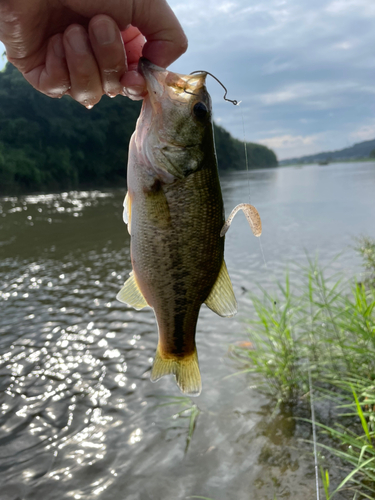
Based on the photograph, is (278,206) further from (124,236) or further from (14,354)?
(14,354)

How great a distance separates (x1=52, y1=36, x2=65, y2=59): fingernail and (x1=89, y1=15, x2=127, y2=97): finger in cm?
25

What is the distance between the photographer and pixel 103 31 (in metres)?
1.92

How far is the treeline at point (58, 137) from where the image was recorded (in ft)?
139

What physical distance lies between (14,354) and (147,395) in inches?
120

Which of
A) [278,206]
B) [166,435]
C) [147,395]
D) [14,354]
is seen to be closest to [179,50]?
[166,435]

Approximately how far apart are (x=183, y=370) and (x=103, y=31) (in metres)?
1.86

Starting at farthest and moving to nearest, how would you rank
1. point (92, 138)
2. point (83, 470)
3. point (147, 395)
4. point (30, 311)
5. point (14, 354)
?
point (92, 138) → point (30, 311) → point (14, 354) → point (147, 395) → point (83, 470)

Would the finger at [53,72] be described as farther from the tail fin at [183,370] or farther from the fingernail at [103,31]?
the tail fin at [183,370]

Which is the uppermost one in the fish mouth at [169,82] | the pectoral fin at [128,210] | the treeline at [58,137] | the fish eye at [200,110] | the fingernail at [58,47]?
the treeline at [58,137]

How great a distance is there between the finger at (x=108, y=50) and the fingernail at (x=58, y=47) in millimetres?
254

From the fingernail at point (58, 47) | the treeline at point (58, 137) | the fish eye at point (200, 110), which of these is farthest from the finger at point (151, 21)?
the treeline at point (58, 137)

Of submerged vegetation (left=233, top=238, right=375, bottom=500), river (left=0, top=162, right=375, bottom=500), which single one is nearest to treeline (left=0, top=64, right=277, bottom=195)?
river (left=0, top=162, right=375, bottom=500)

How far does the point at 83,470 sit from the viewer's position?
16.3 feet

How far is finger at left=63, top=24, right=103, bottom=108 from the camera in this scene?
79.4 inches
